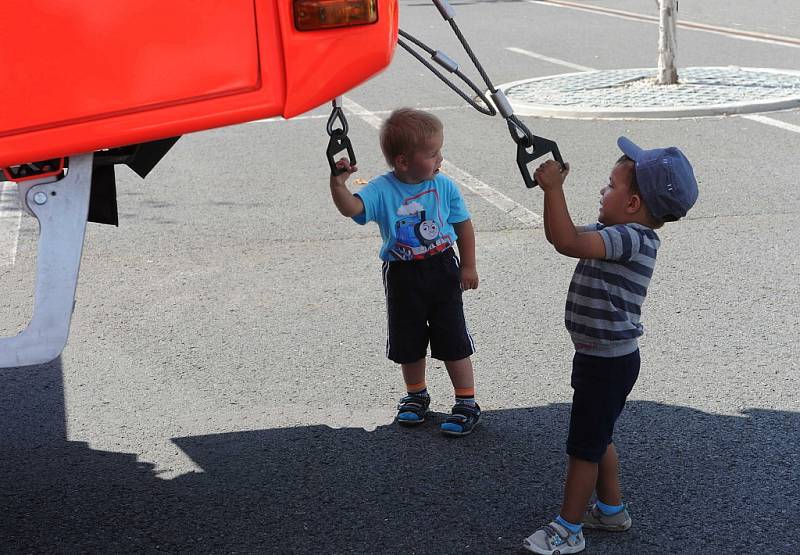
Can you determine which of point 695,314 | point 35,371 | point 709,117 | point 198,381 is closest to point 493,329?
point 695,314

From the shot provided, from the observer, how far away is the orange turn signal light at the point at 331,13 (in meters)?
2.97

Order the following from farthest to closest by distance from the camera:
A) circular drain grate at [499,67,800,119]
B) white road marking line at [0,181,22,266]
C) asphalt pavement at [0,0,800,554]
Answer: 1. circular drain grate at [499,67,800,119]
2. white road marking line at [0,181,22,266]
3. asphalt pavement at [0,0,800,554]

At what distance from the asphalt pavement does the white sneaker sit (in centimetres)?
6

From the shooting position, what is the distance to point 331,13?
9.84ft

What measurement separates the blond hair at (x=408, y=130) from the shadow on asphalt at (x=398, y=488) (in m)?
1.08

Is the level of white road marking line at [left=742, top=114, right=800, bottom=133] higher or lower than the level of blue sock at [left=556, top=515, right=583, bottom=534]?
lower

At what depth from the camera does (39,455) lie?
4184 millimetres

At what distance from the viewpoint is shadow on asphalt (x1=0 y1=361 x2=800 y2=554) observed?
353 centimetres

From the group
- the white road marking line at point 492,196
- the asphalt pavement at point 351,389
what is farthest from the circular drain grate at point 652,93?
the white road marking line at point 492,196

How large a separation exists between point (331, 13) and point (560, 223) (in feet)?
2.76

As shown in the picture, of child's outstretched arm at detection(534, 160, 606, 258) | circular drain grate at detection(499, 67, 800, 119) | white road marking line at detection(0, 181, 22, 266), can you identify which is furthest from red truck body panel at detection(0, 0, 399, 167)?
circular drain grate at detection(499, 67, 800, 119)

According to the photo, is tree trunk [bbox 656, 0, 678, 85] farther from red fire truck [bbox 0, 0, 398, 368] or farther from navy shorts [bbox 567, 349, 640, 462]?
red fire truck [bbox 0, 0, 398, 368]

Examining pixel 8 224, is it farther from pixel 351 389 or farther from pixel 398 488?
pixel 398 488

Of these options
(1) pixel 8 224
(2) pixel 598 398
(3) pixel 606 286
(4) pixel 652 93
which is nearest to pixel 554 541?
(2) pixel 598 398
